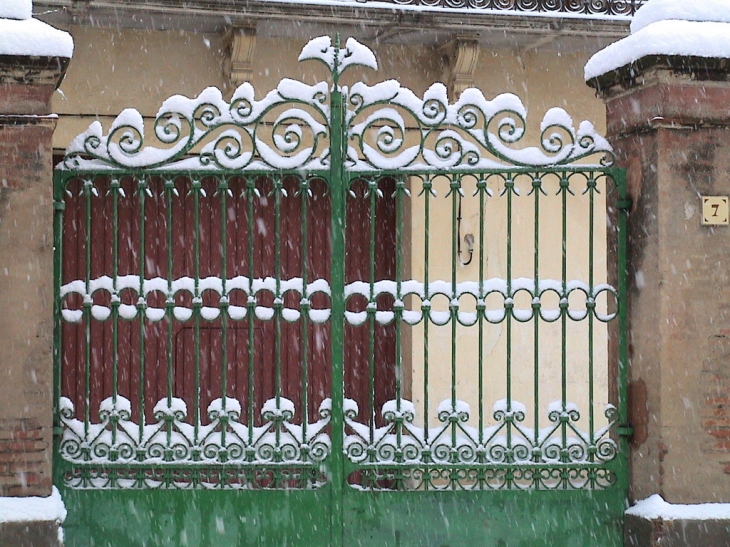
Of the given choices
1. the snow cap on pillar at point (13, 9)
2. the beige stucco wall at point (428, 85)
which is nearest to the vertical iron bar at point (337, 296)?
the snow cap on pillar at point (13, 9)

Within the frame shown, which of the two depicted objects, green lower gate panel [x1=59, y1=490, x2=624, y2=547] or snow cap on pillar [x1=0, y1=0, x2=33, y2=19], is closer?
snow cap on pillar [x1=0, y1=0, x2=33, y2=19]

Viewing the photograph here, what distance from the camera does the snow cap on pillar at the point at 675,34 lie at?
20.6 feet

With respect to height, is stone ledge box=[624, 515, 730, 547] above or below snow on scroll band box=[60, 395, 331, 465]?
below

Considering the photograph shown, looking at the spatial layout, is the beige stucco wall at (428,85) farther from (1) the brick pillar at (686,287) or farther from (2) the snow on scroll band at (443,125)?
(1) the brick pillar at (686,287)

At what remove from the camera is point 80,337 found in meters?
9.43

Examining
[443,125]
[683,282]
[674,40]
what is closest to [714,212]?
[683,282]

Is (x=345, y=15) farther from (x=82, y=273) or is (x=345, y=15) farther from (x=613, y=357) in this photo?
(x=613, y=357)

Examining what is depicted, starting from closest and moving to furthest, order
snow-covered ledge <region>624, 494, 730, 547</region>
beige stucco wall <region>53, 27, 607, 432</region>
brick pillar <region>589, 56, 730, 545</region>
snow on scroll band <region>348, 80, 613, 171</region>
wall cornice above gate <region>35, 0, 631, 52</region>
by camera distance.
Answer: snow-covered ledge <region>624, 494, 730, 547</region>, brick pillar <region>589, 56, 730, 545</region>, snow on scroll band <region>348, 80, 613, 171</region>, wall cornice above gate <region>35, 0, 631, 52</region>, beige stucco wall <region>53, 27, 607, 432</region>

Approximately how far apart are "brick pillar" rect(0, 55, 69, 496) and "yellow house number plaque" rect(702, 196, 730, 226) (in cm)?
338

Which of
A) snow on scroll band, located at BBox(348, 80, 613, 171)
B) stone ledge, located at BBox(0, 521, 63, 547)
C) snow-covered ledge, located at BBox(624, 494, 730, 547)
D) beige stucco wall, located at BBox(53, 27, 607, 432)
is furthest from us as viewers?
beige stucco wall, located at BBox(53, 27, 607, 432)

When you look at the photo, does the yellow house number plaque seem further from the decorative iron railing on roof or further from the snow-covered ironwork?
the decorative iron railing on roof

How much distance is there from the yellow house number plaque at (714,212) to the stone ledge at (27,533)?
3.68m

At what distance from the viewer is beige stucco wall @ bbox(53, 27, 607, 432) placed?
967cm

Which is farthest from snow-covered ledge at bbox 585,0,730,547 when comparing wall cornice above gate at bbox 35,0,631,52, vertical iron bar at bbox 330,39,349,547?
wall cornice above gate at bbox 35,0,631,52
